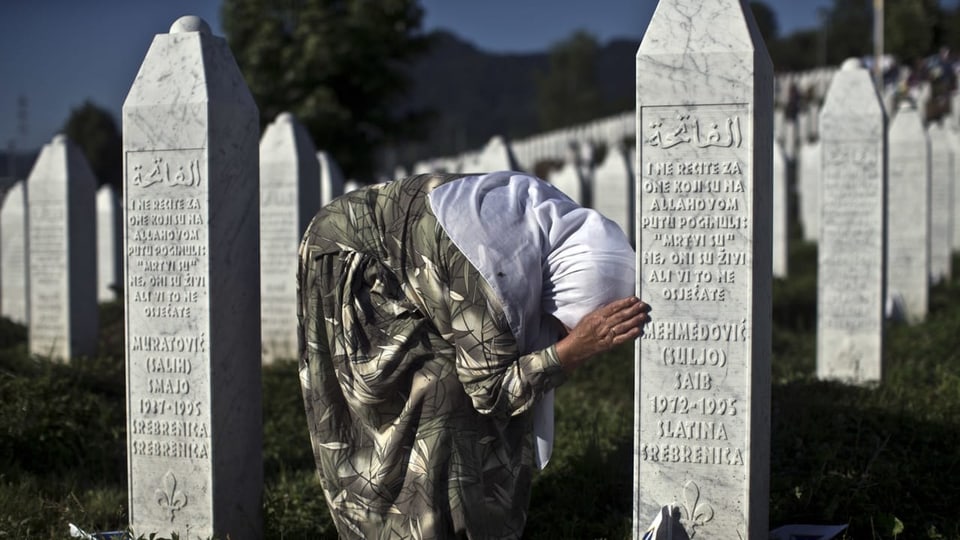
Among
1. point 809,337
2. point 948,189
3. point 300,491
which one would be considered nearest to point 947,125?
point 948,189

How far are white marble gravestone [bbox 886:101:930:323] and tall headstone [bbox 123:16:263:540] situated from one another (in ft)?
25.6

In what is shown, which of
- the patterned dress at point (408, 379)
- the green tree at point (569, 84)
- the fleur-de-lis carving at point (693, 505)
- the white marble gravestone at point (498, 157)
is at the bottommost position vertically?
the fleur-de-lis carving at point (693, 505)

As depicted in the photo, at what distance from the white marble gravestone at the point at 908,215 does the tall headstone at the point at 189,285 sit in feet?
25.6

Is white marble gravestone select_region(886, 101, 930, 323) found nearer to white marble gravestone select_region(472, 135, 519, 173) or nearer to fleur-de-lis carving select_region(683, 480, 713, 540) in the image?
white marble gravestone select_region(472, 135, 519, 173)

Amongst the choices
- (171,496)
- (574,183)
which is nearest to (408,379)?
(171,496)

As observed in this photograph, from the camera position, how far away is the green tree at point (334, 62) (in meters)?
23.5

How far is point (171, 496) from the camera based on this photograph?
4.74 metres

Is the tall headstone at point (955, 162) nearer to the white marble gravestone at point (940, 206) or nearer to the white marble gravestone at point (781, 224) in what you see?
the white marble gravestone at point (940, 206)

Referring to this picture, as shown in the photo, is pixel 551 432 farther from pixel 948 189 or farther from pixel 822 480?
pixel 948 189

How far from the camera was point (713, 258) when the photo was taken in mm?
3938

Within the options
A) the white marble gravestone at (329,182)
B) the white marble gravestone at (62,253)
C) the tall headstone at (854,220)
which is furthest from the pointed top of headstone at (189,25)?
the white marble gravestone at (329,182)

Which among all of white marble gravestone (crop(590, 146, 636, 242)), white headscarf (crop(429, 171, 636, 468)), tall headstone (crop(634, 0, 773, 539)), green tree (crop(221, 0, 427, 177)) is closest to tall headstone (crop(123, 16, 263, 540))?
white headscarf (crop(429, 171, 636, 468))

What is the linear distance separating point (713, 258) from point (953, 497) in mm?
1967

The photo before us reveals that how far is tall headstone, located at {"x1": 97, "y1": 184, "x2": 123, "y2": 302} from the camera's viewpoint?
15211mm
